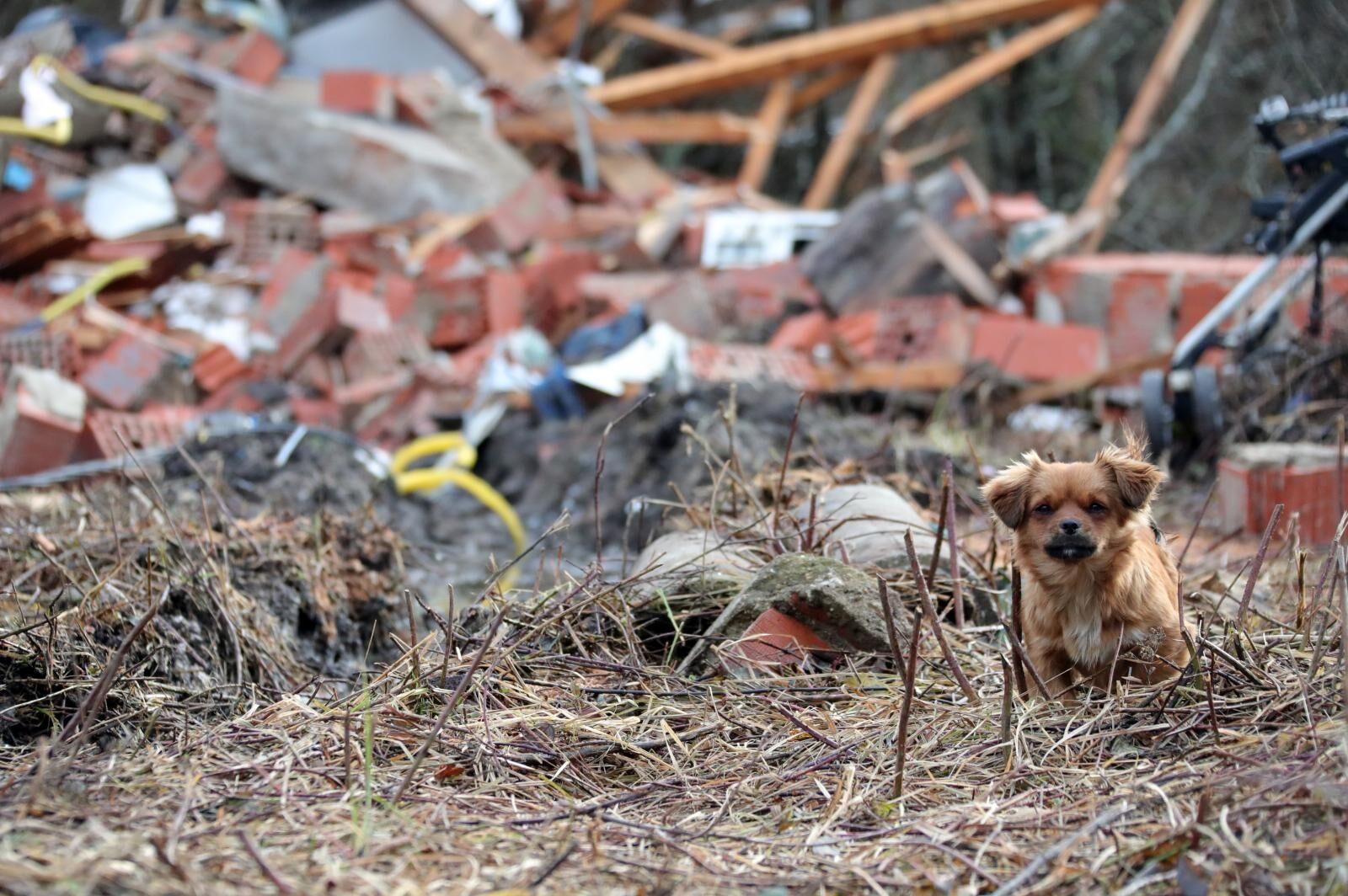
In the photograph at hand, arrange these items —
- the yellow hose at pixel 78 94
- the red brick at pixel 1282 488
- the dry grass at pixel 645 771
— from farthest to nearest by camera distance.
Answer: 1. the yellow hose at pixel 78 94
2. the red brick at pixel 1282 488
3. the dry grass at pixel 645 771

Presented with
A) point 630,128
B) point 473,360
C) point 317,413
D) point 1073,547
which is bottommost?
point 317,413

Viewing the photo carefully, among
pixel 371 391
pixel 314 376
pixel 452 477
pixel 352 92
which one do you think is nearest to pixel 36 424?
pixel 452 477

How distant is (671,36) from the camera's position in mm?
17672

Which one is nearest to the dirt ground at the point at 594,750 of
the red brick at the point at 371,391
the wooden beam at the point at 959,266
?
the red brick at the point at 371,391

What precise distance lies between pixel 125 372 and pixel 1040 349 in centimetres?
711

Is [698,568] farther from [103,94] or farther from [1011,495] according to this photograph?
[103,94]

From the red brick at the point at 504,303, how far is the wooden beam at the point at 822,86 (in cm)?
625

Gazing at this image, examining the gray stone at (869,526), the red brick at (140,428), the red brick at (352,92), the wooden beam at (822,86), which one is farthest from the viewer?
the wooden beam at (822,86)

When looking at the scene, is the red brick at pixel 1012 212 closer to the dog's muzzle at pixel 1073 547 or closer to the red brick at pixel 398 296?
the red brick at pixel 398 296

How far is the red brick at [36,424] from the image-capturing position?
836 cm

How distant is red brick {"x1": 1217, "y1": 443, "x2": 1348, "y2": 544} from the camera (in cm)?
671

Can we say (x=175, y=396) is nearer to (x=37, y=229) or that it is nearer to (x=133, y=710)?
(x=37, y=229)

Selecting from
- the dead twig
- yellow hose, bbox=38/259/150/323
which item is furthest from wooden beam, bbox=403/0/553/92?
the dead twig

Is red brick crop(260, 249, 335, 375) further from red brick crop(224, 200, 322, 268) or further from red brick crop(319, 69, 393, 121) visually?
red brick crop(319, 69, 393, 121)
